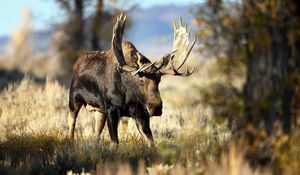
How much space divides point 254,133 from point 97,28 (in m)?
24.6

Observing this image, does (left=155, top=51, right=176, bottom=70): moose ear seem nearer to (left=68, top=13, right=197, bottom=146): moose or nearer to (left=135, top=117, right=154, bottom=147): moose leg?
(left=68, top=13, right=197, bottom=146): moose

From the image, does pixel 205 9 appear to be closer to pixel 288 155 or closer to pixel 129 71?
pixel 288 155

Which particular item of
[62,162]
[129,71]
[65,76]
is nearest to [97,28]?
[65,76]

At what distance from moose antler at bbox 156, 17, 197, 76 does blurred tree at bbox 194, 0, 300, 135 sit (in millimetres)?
4181

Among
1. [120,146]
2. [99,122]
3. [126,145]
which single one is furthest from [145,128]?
[99,122]

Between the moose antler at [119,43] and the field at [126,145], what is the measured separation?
120cm

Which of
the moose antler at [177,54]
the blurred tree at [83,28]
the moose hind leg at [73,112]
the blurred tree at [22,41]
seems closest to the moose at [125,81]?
the moose antler at [177,54]

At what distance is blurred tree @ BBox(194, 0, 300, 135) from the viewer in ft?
30.5

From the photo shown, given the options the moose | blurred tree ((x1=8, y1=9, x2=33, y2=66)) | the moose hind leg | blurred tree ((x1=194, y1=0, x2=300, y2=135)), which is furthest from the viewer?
blurred tree ((x1=8, y1=9, x2=33, y2=66))

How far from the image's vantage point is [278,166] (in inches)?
362

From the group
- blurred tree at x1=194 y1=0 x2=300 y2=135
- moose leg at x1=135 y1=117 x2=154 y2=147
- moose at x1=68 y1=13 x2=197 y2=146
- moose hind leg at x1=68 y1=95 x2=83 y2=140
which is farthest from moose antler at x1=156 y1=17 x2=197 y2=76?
blurred tree at x1=194 y1=0 x2=300 y2=135

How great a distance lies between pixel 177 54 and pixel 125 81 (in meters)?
1.11

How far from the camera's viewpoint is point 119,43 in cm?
1459

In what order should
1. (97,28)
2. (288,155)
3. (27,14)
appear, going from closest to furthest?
(288,155), (97,28), (27,14)
